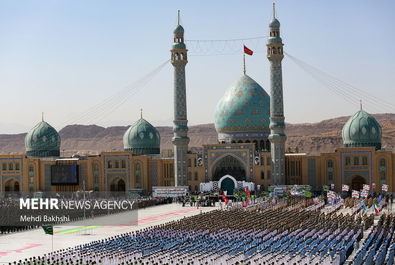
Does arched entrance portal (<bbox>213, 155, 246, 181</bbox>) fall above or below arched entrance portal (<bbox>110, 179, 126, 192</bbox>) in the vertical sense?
above

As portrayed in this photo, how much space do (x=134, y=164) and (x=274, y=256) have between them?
41.4m

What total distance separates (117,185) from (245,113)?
14.5 metres

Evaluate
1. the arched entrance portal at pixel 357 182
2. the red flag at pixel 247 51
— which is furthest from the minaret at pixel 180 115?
the arched entrance portal at pixel 357 182

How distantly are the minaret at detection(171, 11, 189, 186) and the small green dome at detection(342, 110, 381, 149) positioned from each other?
1560cm

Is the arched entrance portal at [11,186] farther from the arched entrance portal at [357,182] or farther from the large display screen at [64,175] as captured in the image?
the arched entrance portal at [357,182]

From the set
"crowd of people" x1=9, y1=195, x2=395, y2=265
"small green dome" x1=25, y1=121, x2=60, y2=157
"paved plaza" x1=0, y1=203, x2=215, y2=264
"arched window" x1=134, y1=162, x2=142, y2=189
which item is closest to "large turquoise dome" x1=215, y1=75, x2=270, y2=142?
"arched window" x1=134, y1=162, x2=142, y2=189

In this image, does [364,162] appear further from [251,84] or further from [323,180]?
[251,84]

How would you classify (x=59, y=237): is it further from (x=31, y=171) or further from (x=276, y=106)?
(x=31, y=171)

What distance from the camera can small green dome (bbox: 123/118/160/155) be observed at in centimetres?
7469

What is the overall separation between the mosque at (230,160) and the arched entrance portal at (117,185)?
98mm

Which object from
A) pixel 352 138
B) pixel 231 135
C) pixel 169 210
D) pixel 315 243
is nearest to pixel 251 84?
pixel 231 135

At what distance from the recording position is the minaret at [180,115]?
67750mm

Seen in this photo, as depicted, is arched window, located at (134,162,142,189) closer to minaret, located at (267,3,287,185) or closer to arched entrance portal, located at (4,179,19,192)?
arched entrance portal, located at (4,179,19,192)

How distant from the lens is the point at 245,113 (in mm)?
71125
